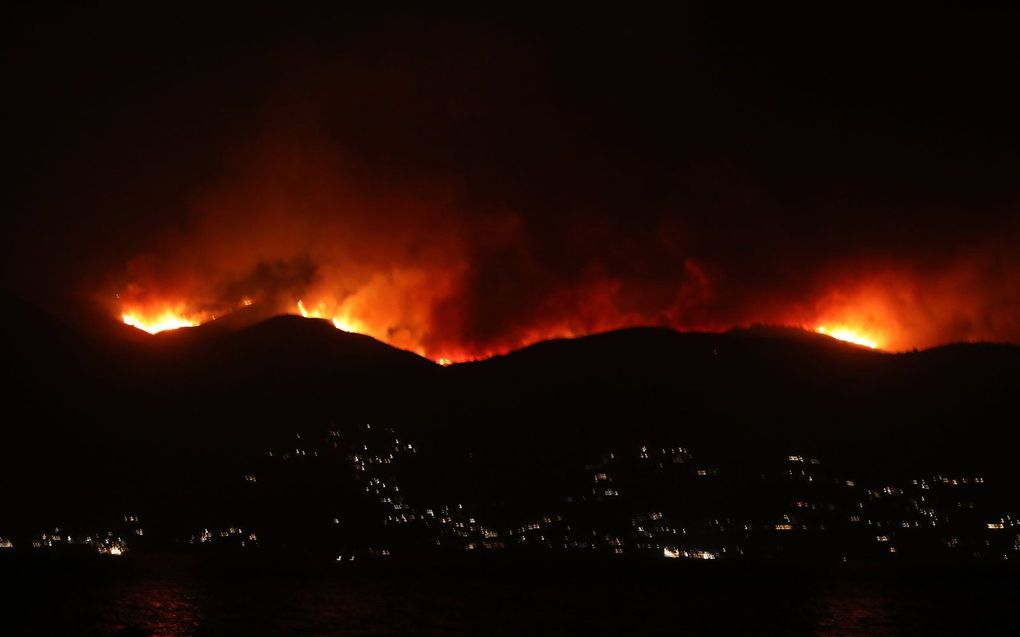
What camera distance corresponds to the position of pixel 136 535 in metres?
160

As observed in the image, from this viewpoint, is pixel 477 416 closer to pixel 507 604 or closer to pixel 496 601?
pixel 496 601

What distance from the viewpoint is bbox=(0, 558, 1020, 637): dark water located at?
7075cm

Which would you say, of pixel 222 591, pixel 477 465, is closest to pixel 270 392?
pixel 477 465

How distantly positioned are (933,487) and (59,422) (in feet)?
476

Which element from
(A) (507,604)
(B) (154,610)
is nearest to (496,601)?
(A) (507,604)

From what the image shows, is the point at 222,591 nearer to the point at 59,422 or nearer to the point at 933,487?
the point at 59,422

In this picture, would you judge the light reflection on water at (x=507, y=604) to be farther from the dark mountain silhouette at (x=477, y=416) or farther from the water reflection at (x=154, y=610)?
the dark mountain silhouette at (x=477, y=416)

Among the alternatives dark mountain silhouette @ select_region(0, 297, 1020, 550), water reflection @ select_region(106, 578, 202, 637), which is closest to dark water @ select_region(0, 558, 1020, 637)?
water reflection @ select_region(106, 578, 202, 637)

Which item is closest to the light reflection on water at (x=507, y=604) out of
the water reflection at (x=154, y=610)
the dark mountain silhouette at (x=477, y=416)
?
the water reflection at (x=154, y=610)

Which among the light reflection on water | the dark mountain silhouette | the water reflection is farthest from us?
the dark mountain silhouette

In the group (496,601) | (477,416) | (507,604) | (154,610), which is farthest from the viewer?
(477,416)

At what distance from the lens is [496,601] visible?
88750 mm

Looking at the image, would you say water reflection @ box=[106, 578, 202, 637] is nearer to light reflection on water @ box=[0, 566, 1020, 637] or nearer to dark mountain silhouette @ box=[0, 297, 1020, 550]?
light reflection on water @ box=[0, 566, 1020, 637]

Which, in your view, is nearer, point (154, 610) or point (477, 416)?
point (154, 610)
